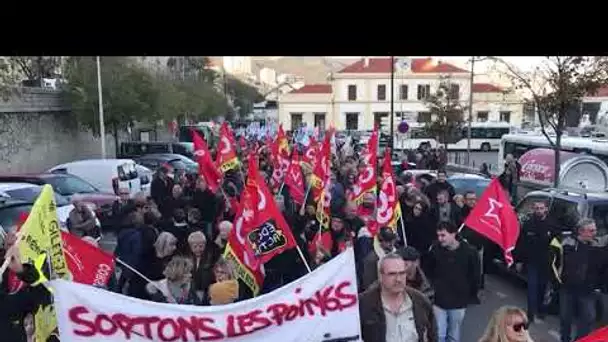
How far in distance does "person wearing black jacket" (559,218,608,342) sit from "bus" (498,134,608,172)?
13046 mm

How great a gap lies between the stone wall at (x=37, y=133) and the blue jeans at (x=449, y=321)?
19406mm

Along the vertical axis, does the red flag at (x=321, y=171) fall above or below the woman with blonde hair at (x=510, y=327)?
above

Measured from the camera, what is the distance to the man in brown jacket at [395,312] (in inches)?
182

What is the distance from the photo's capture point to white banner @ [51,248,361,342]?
446cm

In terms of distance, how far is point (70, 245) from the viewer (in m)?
5.86

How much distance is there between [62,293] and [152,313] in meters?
0.56

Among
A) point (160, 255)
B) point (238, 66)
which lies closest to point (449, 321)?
point (160, 255)

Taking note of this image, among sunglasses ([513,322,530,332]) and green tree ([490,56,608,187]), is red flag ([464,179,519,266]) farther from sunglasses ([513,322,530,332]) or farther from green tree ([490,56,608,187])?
green tree ([490,56,608,187])

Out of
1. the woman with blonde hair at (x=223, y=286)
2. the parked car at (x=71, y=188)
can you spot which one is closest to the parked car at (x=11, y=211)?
the parked car at (x=71, y=188)

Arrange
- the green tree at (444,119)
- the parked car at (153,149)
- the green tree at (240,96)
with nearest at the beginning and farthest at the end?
the parked car at (153,149), the green tree at (444,119), the green tree at (240,96)

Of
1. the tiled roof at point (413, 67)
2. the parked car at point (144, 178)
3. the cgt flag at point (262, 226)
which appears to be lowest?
the parked car at point (144, 178)

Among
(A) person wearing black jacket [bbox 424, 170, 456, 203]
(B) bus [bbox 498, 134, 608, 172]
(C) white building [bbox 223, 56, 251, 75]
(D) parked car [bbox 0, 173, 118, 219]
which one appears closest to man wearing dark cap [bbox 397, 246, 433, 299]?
(A) person wearing black jacket [bbox 424, 170, 456, 203]

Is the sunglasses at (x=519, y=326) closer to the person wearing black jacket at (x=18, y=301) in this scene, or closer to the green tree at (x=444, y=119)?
the person wearing black jacket at (x=18, y=301)
